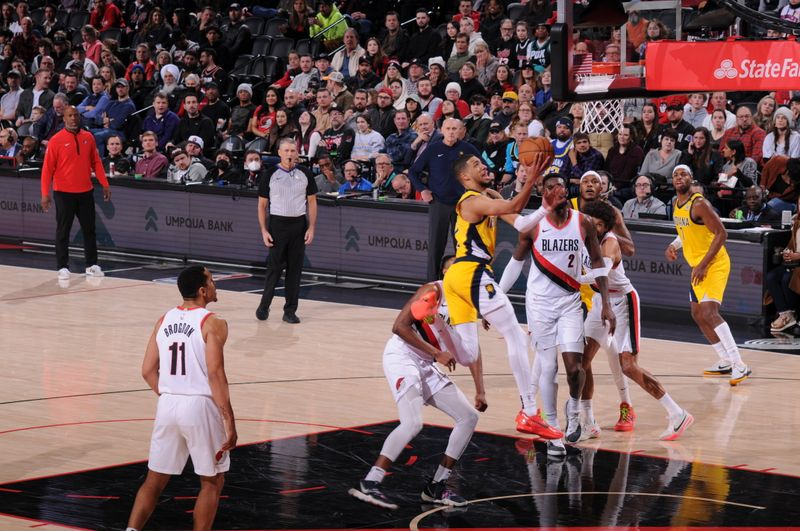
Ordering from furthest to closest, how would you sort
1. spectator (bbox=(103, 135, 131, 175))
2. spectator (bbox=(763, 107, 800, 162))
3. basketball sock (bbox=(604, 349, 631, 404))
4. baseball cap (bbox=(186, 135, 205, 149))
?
baseball cap (bbox=(186, 135, 205, 149)) → spectator (bbox=(103, 135, 131, 175)) → spectator (bbox=(763, 107, 800, 162)) → basketball sock (bbox=(604, 349, 631, 404))

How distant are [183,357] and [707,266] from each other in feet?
20.3

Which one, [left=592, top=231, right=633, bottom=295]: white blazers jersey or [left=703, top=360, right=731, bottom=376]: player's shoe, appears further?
[left=703, top=360, right=731, bottom=376]: player's shoe

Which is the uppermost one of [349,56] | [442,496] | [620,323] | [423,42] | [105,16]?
[105,16]

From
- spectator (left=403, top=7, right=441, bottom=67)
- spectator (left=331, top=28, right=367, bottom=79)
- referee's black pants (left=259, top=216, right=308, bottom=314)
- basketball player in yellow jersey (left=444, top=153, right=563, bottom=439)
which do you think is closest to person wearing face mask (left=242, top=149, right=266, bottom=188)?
referee's black pants (left=259, top=216, right=308, bottom=314)

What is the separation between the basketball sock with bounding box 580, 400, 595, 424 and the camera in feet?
32.8

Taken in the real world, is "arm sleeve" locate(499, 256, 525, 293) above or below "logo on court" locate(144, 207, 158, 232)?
above

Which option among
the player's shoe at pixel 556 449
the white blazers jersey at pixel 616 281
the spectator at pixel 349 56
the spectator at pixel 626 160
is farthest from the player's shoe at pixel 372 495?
the spectator at pixel 349 56

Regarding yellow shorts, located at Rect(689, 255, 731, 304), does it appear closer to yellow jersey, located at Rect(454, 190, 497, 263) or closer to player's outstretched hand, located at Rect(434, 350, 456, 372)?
yellow jersey, located at Rect(454, 190, 497, 263)

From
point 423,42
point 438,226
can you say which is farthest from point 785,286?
point 423,42

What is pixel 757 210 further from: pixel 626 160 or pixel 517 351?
pixel 517 351

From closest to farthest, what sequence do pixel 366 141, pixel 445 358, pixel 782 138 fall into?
pixel 445 358, pixel 782 138, pixel 366 141

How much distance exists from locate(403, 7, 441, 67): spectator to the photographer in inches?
356

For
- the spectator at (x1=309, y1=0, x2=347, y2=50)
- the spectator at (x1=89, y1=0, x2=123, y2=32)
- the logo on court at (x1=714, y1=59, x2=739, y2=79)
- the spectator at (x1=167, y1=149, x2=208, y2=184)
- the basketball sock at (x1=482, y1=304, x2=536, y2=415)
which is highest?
the spectator at (x1=89, y1=0, x2=123, y2=32)

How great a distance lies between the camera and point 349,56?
73.7 feet
